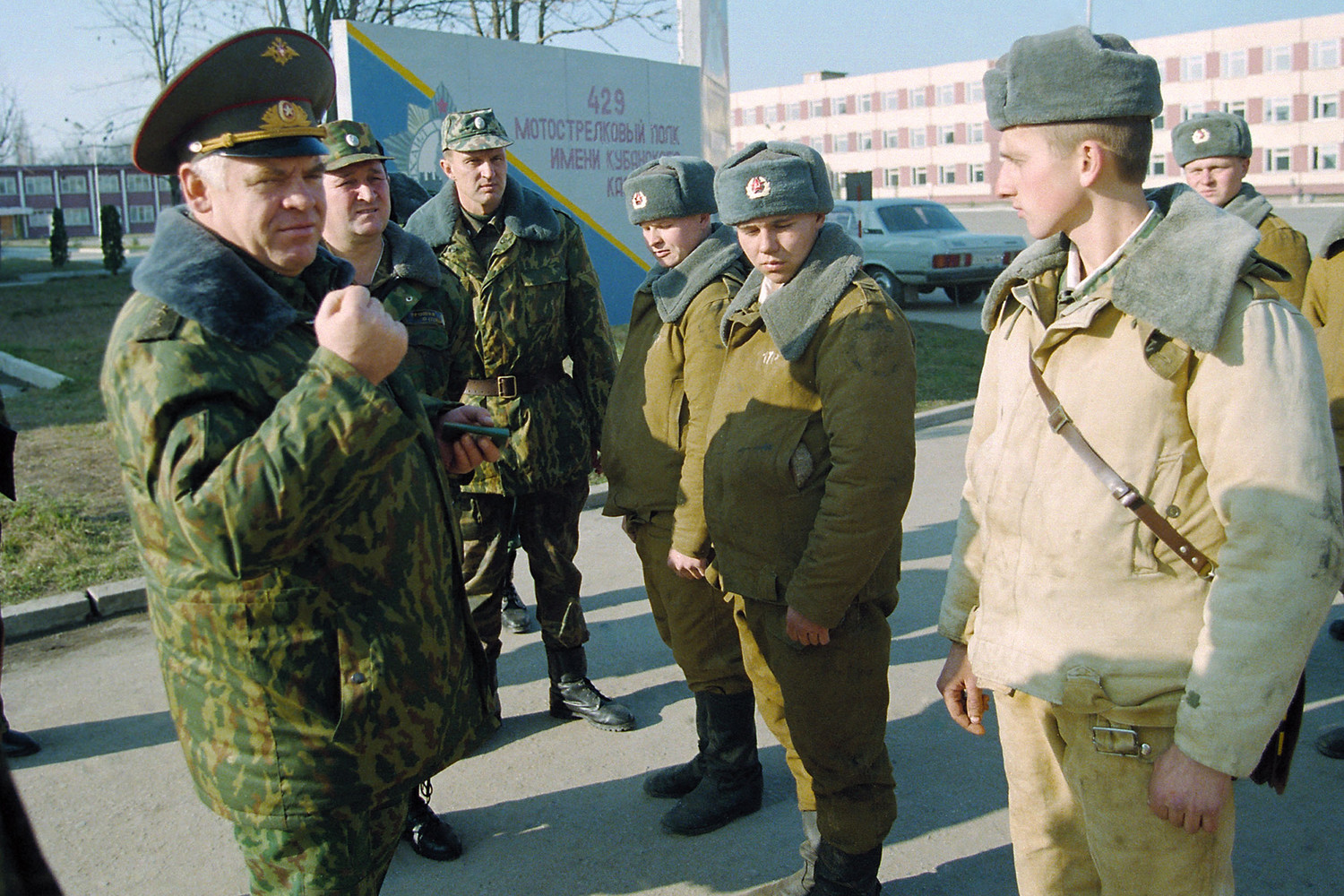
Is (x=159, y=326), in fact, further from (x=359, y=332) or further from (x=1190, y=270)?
(x=1190, y=270)

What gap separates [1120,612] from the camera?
1.91m

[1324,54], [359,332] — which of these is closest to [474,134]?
[359,332]

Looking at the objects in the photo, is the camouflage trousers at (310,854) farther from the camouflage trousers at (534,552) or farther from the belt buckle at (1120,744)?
the camouflage trousers at (534,552)

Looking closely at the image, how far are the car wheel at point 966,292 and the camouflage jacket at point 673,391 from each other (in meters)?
15.2

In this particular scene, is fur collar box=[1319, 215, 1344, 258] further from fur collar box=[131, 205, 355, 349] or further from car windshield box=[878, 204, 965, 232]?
car windshield box=[878, 204, 965, 232]

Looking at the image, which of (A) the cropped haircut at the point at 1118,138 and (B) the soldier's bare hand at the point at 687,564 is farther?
(B) the soldier's bare hand at the point at 687,564

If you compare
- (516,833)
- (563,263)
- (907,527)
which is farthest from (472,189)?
(907,527)

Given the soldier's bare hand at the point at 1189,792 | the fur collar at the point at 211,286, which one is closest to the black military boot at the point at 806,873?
the soldier's bare hand at the point at 1189,792

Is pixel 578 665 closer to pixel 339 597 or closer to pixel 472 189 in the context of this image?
pixel 472 189

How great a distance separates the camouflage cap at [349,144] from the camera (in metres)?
3.43

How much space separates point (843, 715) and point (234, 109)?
2060 millimetres

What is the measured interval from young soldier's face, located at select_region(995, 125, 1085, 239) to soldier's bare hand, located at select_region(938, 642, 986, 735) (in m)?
0.96

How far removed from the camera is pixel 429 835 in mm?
3414

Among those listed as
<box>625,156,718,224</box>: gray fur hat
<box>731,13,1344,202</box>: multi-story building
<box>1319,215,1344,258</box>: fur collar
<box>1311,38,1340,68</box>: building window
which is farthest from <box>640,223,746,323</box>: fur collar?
<box>1311,38,1340,68</box>: building window
